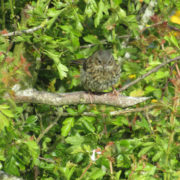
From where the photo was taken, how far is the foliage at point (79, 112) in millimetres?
2236

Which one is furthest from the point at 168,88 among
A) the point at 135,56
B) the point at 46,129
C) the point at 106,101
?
the point at 46,129

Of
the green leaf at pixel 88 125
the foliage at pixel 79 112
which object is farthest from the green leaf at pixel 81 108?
the green leaf at pixel 88 125

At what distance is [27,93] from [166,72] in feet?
4.03

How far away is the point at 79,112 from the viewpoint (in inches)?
109

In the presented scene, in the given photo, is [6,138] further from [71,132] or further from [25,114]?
[25,114]

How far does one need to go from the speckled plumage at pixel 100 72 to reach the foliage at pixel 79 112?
0.12 meters

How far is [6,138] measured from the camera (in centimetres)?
241

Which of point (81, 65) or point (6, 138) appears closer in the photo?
point (6, 138)

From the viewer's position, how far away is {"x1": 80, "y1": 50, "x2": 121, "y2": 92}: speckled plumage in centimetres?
357

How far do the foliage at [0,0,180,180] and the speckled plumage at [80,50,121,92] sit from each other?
0.12m

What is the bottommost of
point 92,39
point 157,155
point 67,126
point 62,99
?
point 157,155

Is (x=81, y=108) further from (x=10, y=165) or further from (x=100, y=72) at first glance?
(x=100, y=72)

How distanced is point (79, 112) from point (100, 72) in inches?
39.5

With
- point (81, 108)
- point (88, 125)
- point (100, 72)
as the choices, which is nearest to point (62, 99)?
point (81, 108)
